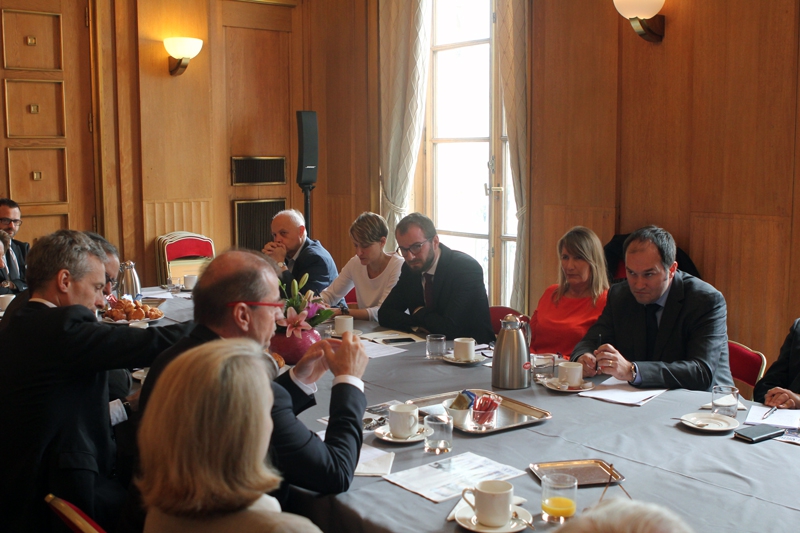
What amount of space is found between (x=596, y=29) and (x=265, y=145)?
3655 millimetres

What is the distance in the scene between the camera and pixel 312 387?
2.51 m

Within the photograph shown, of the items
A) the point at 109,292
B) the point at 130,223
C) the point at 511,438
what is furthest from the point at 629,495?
the point at 130,223

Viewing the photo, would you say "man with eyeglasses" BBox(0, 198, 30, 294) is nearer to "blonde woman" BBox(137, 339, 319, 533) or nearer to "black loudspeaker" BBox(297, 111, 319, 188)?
"black loudspeaker" BBox(297, 111, 319, 188)

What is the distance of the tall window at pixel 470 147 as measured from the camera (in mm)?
6289

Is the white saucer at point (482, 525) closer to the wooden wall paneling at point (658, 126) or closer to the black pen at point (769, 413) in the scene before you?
the black pen at point (769, 413)

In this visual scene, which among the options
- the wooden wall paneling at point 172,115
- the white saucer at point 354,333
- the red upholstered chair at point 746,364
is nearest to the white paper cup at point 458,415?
the white saucer at point 354,333

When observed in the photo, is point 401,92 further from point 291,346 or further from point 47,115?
Answer: point 291,346

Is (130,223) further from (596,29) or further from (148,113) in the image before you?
(596,29)

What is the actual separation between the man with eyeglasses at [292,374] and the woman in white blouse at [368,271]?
2.07 metres

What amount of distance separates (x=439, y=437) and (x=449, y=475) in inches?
7.1

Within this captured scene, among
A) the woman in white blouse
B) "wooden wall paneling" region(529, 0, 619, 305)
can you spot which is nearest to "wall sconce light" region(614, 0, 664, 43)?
"wooden wall paneling" region(529, 0, 619, 305)

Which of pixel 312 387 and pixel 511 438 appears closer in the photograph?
pixel 511 438

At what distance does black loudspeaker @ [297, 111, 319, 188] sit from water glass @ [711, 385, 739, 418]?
204 inches

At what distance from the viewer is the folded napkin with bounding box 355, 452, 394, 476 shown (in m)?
2.09
